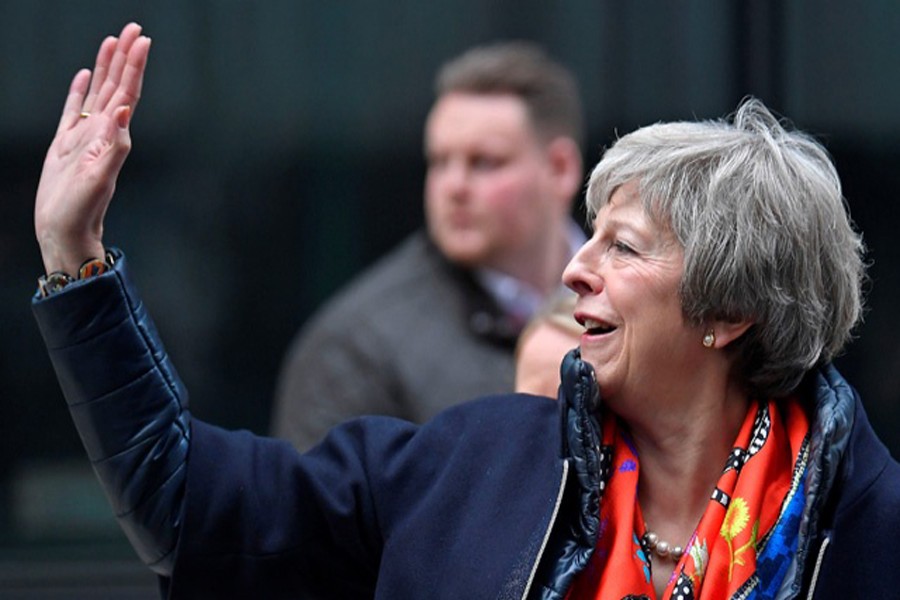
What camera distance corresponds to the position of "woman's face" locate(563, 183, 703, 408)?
9.14ft

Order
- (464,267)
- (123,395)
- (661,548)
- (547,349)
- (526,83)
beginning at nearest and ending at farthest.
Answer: (123,395), (661,548), (547,349), (464,267), (526,83)

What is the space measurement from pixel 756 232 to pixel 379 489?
0.69m

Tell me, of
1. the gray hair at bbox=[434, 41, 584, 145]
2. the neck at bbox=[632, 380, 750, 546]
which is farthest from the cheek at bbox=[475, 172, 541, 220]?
the neck at bbox=[632, 380, 750, 546]

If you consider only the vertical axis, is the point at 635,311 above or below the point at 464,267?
above

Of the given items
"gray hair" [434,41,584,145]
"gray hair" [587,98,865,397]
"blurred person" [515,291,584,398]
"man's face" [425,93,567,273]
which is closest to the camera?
"gray hair" [587,98,865,397]

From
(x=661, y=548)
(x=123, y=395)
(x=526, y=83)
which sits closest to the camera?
(x=123, y=395)

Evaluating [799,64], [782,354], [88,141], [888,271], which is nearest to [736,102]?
[799,64]

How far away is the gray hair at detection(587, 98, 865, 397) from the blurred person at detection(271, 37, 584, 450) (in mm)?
1448

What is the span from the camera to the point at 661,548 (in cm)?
281

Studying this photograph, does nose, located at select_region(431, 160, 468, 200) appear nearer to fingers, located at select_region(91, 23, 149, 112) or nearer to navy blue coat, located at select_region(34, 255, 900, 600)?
navy blue coat, located at select_region(34, 255, 900, 600)

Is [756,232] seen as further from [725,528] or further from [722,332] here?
[725,528]

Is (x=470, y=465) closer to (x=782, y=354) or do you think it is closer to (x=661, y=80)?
(x=782, y=354)

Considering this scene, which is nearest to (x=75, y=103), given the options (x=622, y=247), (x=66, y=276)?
(x=66, y=276)

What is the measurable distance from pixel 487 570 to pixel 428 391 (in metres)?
1.56
